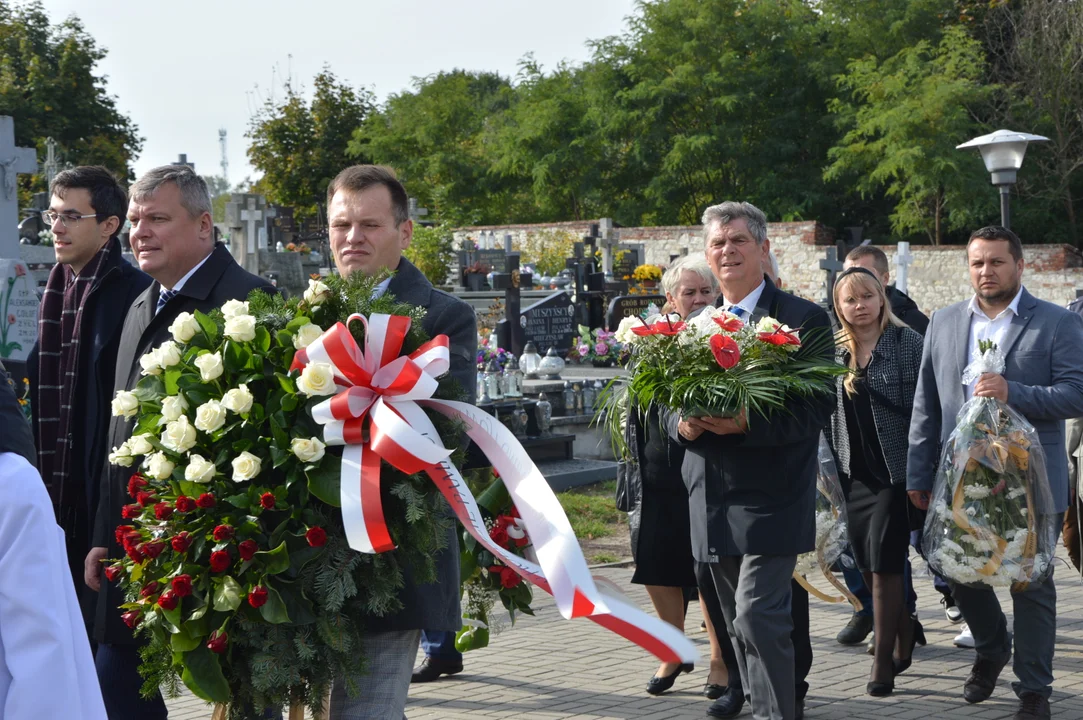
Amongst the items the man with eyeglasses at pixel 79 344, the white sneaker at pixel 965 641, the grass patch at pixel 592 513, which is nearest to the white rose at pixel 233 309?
the man with eyeglasses at pixel 79 344

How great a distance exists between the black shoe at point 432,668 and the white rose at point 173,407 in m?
3.02

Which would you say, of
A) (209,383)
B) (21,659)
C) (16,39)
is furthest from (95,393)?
(16,39)

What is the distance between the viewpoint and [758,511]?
4.41 m

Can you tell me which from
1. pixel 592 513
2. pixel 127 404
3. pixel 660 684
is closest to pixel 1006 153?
pixel 592 513

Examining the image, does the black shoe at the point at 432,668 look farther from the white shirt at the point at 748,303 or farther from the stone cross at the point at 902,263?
the stone cross at the point at 902,263

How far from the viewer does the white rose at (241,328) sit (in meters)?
2.94

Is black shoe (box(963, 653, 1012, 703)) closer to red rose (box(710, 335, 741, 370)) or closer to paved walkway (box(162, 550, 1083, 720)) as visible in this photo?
paved walkway (box(162, 550, 1083, 720))

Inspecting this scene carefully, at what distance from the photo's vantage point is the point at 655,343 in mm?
4617

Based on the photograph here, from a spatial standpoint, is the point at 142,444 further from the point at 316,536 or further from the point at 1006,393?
the point at 1006,393

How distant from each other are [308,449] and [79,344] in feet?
5.73

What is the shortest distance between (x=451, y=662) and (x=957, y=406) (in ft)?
8.23

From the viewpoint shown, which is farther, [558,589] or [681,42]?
[681,42]

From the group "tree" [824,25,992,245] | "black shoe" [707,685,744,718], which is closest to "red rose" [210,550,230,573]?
"black shoe" [707,685,744,718]

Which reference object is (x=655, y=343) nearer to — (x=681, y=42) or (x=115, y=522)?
(x=115, y=522)
